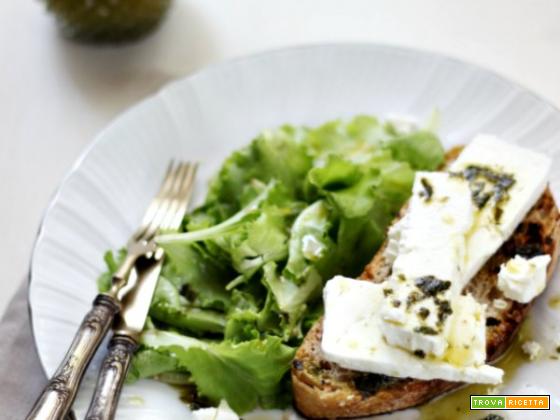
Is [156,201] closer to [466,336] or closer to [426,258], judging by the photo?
[426,258]

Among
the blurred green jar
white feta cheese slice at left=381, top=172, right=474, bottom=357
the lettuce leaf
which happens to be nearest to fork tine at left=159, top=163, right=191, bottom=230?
the lettuce leaf

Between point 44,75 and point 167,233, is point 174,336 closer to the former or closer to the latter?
point 167,233

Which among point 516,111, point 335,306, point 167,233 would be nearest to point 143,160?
point 167,233

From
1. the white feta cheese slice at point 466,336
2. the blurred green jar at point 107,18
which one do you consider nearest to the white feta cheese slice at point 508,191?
the white feta cheese slice at point 466,336

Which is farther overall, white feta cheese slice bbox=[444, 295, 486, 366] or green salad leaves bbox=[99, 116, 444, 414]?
green salad leaves bbox=[99, 116, 444, 414]

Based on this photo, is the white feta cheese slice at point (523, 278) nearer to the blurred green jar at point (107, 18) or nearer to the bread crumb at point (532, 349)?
the bread crumb at point (532, 349)

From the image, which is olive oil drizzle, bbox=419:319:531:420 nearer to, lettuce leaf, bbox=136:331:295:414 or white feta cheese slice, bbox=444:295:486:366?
white feta cheese slice, bbox=444:295:486:366
